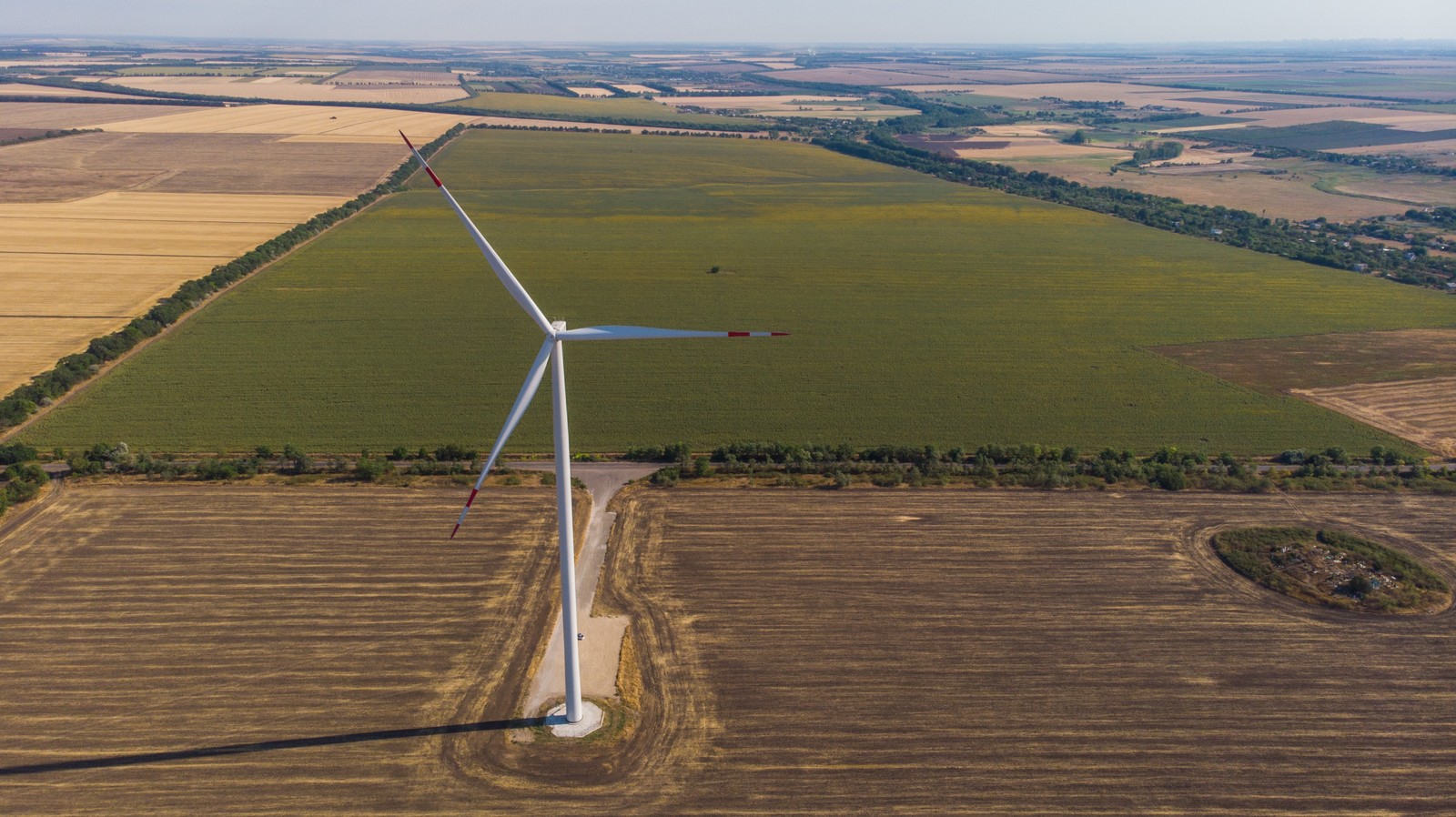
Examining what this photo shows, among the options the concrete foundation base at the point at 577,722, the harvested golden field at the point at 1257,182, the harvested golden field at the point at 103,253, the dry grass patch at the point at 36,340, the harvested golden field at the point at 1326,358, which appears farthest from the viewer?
the harvested golden field at the point at 1257,182

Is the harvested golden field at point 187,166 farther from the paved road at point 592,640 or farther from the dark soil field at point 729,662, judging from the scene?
the paved road at point 592,640

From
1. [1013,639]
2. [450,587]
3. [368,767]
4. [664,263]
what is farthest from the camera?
[664,263]

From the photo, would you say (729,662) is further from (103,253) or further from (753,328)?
(103,253)

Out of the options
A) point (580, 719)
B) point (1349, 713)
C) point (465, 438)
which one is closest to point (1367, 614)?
point (1349, 713)

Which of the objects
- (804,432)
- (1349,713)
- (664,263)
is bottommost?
(1349,713)

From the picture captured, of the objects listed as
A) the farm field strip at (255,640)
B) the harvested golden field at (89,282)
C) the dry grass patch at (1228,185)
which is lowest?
the farm field strip at (255,640)

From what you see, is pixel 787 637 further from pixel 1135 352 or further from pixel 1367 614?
pixel 1135 352

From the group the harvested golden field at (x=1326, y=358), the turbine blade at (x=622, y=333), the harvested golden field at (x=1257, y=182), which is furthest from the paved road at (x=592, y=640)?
the harvested golden field at (x=1257, y=182)

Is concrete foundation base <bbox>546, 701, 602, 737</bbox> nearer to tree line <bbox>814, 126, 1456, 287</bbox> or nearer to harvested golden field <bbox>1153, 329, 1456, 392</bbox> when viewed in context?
harvested golden field <bbox>1153, 329, 1456, 392</bbox>

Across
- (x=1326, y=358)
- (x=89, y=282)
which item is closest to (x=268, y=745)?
(x=89, y=282)
